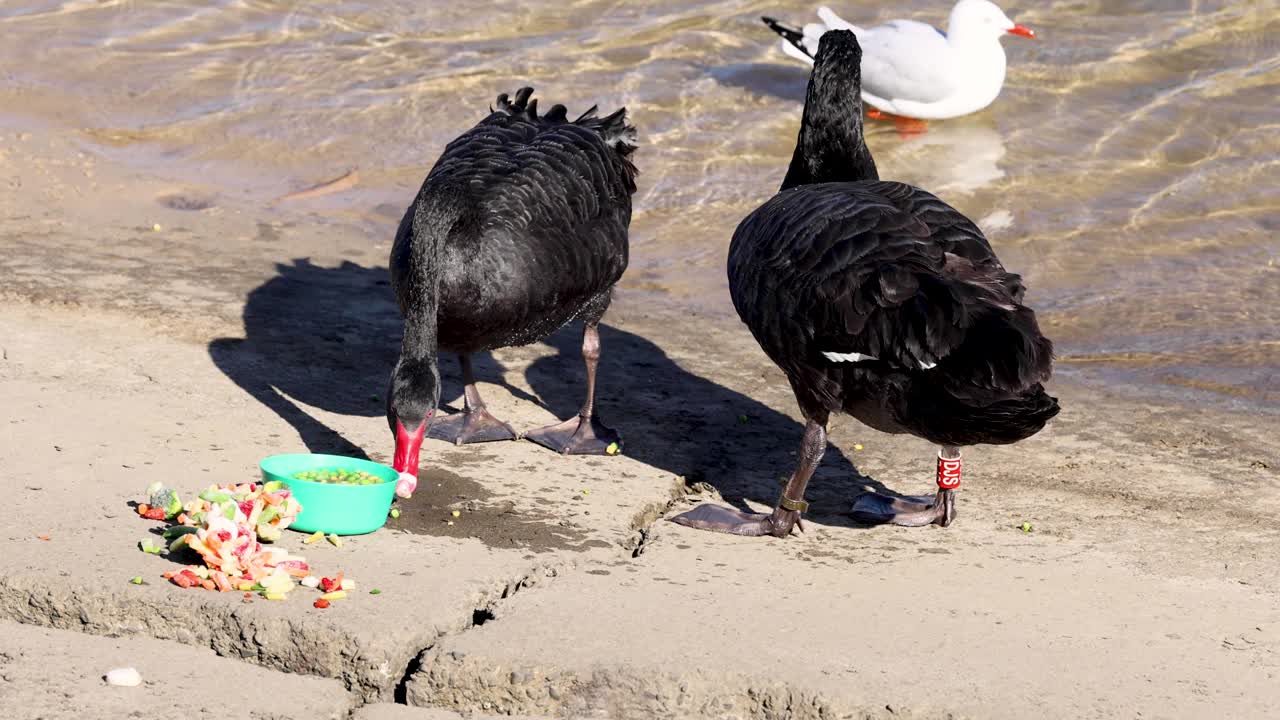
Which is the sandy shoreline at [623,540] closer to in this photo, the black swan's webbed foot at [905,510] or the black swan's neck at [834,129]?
the black swan's webbed foot at [905,510]

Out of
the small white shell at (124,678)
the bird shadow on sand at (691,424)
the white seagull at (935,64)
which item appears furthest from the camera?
the white seagull at (935,64)

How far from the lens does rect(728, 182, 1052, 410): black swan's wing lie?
4.64m

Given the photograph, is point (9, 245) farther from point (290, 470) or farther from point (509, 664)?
point (509, 664)

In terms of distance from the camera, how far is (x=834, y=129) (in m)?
6.58

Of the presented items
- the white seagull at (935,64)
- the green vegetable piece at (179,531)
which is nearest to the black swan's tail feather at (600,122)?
the green vegetable piece at (179,531)

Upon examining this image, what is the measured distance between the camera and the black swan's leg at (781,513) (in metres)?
5.36

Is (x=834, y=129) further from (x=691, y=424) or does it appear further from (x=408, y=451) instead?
(x=408, y=451)

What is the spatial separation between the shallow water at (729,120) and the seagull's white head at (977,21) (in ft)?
2.49

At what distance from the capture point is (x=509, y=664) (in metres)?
4.00

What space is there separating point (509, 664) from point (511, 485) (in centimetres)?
176

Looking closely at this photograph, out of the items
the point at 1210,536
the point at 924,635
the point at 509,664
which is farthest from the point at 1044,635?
the point at 509,664

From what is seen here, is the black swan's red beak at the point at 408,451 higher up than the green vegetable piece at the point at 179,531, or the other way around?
the black swan's red beak at the point at 408,451

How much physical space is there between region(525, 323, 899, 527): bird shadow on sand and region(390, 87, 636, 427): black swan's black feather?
1.92 feet

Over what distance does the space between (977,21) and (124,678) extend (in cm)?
950
